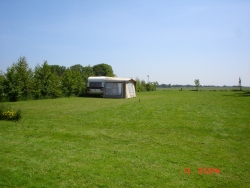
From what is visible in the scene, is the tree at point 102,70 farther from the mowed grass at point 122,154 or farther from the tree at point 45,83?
the mowed grass at point 122,154

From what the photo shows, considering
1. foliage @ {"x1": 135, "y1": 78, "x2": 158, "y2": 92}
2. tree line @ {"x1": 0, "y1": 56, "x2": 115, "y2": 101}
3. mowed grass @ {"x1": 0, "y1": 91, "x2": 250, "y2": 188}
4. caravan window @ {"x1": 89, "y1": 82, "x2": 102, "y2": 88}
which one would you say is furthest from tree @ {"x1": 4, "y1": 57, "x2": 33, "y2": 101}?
foliage @ {"x1": 135, "y1": 78, "x2": 158, "y2": 92}

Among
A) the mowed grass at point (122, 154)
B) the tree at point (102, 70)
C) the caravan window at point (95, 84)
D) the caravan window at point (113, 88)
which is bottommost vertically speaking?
the mowed grass at point (122, 154)

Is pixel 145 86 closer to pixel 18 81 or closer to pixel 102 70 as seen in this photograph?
pixel 102 70

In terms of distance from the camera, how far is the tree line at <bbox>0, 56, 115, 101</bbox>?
792 inches

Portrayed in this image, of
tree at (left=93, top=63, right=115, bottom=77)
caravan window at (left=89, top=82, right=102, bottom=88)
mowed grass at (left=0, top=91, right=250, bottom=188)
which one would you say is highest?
tree at (left=93, top=63, right=115, bottom=77)

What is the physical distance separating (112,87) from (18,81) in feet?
33.9

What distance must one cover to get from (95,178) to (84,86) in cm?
2639

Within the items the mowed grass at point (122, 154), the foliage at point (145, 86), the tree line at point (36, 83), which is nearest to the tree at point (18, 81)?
the tree line at point (36, 83)

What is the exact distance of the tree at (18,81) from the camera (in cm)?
2009

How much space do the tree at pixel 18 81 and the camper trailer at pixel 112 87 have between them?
800 cm

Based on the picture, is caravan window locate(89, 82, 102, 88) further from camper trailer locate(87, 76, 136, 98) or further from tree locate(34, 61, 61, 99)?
tree locate(34, 61, 61, 99)

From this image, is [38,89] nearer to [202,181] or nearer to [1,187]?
[1,187]

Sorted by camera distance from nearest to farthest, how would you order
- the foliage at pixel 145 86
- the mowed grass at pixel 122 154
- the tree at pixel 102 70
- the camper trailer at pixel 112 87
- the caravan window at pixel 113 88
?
the mowed grass at pixel 122 154 → the camper trailer at pixel 112 87 → the caravan window at pixel 113 88 → the foliage at pixel 145 86 → the tree at pixel 102 70

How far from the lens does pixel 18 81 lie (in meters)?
20.6
